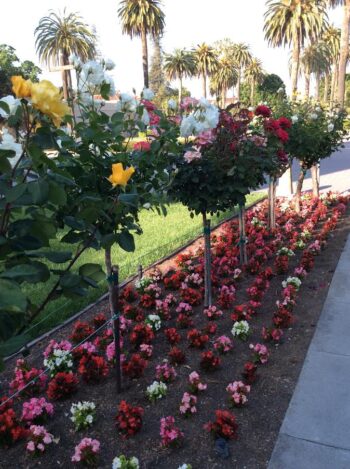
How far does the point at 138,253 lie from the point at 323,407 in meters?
4.21

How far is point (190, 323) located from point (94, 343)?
0.94 metres

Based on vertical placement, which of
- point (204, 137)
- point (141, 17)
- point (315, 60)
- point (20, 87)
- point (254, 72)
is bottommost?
point (204, 137)

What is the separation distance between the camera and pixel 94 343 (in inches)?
155

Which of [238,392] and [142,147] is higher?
[142,147]

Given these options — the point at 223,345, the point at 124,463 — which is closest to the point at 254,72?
the point at 223,345

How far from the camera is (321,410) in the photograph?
3.09 metres

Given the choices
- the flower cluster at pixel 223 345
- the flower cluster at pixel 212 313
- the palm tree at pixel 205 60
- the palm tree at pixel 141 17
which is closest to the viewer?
the flower cluster at pixel 223 345

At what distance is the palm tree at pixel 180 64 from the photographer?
168ft

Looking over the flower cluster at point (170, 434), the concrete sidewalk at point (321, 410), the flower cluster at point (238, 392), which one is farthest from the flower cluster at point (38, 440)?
the concrete sidewalk at point (321, 410)

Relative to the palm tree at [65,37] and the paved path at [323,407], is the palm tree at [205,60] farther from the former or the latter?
the paved path at [323,407]

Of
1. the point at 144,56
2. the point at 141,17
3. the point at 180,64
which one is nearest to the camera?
the point at 144,56

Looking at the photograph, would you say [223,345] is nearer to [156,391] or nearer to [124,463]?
[156,391]

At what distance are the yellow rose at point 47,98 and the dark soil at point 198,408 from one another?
2.23 metres

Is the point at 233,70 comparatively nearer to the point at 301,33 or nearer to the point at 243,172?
the point at 301,33
